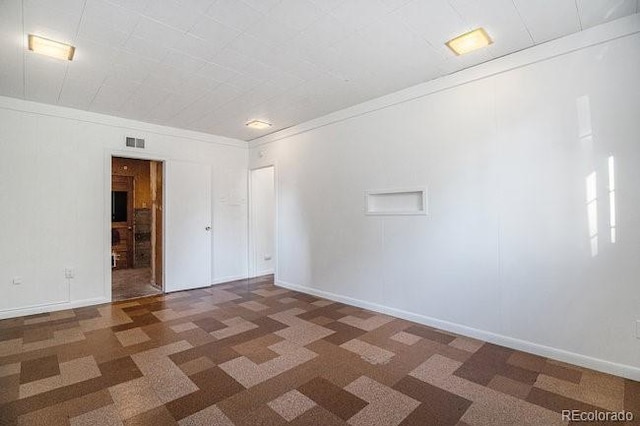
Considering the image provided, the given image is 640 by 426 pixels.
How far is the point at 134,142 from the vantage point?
5.12 m

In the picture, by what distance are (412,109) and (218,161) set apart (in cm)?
391

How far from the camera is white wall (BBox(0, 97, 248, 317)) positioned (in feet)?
13.5

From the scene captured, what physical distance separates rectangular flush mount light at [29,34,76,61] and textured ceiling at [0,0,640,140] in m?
0.07

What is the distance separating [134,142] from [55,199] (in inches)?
54.7

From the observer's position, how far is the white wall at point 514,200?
256 cm

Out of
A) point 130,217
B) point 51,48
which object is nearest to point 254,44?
point 51,48

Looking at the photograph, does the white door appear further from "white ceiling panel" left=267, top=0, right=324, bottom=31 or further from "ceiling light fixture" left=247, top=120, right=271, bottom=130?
"white ceiling panel" left=267, top=0, right=324, bottom=31

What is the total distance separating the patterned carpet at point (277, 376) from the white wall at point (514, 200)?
0.36 meters

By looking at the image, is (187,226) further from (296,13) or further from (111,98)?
(296,13)

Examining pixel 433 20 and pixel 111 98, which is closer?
pixel 433 20

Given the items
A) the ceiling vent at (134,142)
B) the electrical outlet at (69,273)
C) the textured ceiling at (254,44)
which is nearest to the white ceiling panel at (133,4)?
the textured ceiling at (254,44)

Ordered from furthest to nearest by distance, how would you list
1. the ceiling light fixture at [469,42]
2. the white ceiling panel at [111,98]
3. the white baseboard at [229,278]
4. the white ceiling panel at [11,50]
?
1. the white baseboard at [229,278]
2. the white ceiling panel at [111,98]
3. the ceiling light fixture at [469,42]
4. the white ceiling panel at [11,50]

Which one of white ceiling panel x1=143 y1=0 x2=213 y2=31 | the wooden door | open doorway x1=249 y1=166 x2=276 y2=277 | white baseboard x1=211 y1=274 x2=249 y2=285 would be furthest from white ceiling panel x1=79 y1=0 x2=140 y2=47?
the wooden door

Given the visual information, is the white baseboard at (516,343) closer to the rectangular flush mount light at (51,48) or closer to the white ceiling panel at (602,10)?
the white ceiling panel at (602,10)
